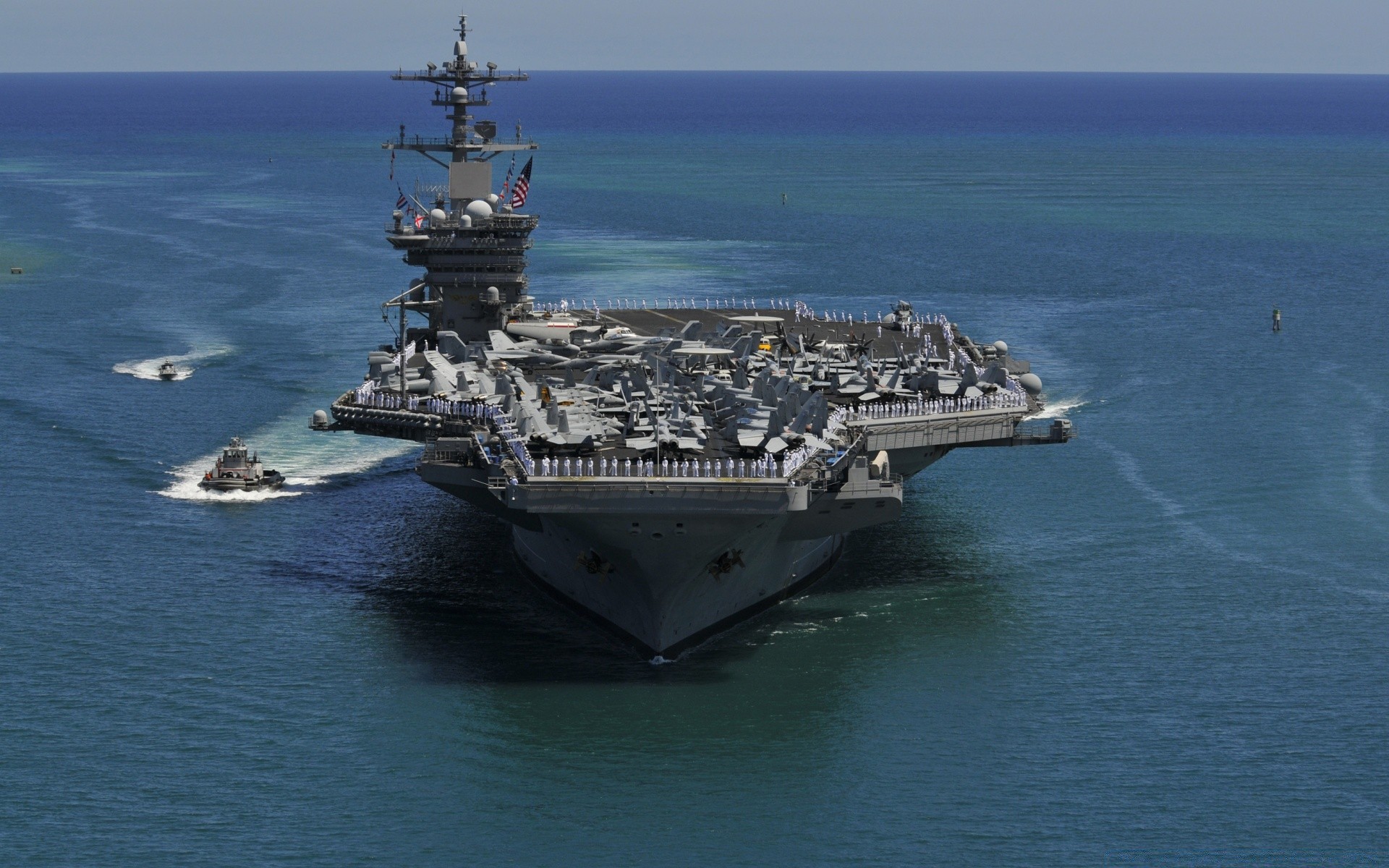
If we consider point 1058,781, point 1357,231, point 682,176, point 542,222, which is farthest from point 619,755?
point 682,176

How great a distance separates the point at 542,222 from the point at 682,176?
39.0 meters

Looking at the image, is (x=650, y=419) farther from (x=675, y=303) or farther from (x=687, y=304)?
(x=687, y=304)

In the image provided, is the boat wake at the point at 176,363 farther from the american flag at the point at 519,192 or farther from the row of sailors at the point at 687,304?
the american flag at the point at 519,192

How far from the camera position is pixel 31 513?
162 ft

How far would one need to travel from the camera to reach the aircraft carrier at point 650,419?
3766 cm

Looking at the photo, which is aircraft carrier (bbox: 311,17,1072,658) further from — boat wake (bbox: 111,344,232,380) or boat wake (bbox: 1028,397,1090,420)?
boat wake (bbox: 111,344,232,380)

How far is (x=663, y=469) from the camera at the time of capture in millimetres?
38156

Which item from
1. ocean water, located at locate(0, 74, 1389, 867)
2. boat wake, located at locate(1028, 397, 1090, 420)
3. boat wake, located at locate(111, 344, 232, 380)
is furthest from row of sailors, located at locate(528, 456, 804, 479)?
boat wake, located at locate(111, 344, 232, 380)

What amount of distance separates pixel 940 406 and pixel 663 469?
10374 mm

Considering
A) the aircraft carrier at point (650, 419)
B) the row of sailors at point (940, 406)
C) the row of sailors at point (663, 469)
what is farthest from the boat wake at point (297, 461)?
the row of sailors at point (940, 406)

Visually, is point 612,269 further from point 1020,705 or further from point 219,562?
point 1020,705

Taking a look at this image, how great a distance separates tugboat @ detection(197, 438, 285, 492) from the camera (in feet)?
172

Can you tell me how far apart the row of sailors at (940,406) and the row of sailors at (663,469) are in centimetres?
687

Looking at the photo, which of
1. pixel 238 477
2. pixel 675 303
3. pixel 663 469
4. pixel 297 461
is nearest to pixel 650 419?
pixel 663 469
